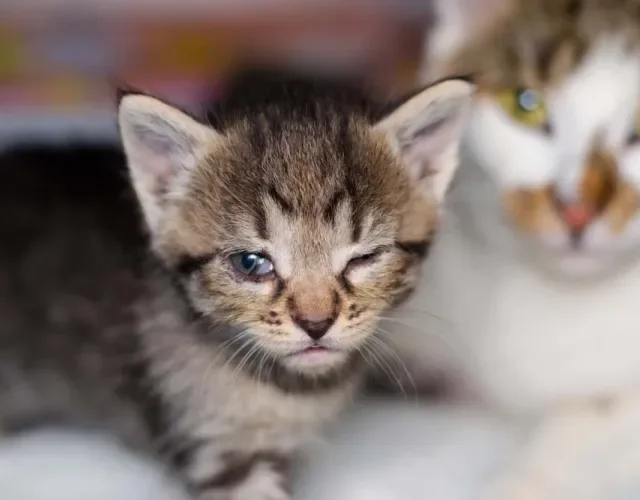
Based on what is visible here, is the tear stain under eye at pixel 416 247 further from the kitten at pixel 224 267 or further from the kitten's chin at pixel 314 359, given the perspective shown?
the kitten's chin at pixel 314 359

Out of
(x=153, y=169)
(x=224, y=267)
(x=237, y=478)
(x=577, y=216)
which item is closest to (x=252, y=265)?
(x=224, y=267)

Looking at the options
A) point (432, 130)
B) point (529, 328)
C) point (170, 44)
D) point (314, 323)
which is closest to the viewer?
point (314, 323)

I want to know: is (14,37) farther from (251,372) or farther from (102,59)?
(251,372)

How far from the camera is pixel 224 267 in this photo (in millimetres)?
878

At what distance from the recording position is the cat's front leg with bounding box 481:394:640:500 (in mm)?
923

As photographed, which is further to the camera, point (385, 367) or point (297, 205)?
point (385, 367)

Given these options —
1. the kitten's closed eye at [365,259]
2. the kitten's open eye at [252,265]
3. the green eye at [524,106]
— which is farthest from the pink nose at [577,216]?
the kitten's open eye at [252,265]

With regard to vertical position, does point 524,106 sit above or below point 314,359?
above

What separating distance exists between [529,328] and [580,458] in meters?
0.24

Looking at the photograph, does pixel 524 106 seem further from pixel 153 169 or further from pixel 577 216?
pixel 153 169

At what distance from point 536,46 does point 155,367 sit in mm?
617

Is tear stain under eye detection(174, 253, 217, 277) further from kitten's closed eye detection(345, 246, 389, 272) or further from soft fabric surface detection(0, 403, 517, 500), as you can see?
soft fabric surface detection(0, 403, 517, 500)

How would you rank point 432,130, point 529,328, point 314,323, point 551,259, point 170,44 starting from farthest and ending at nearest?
point 170,44 < point 529,328 < point 551,259 < point 432,130 < point 314,323

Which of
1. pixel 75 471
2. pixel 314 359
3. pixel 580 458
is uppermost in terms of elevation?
pixel 314 359
